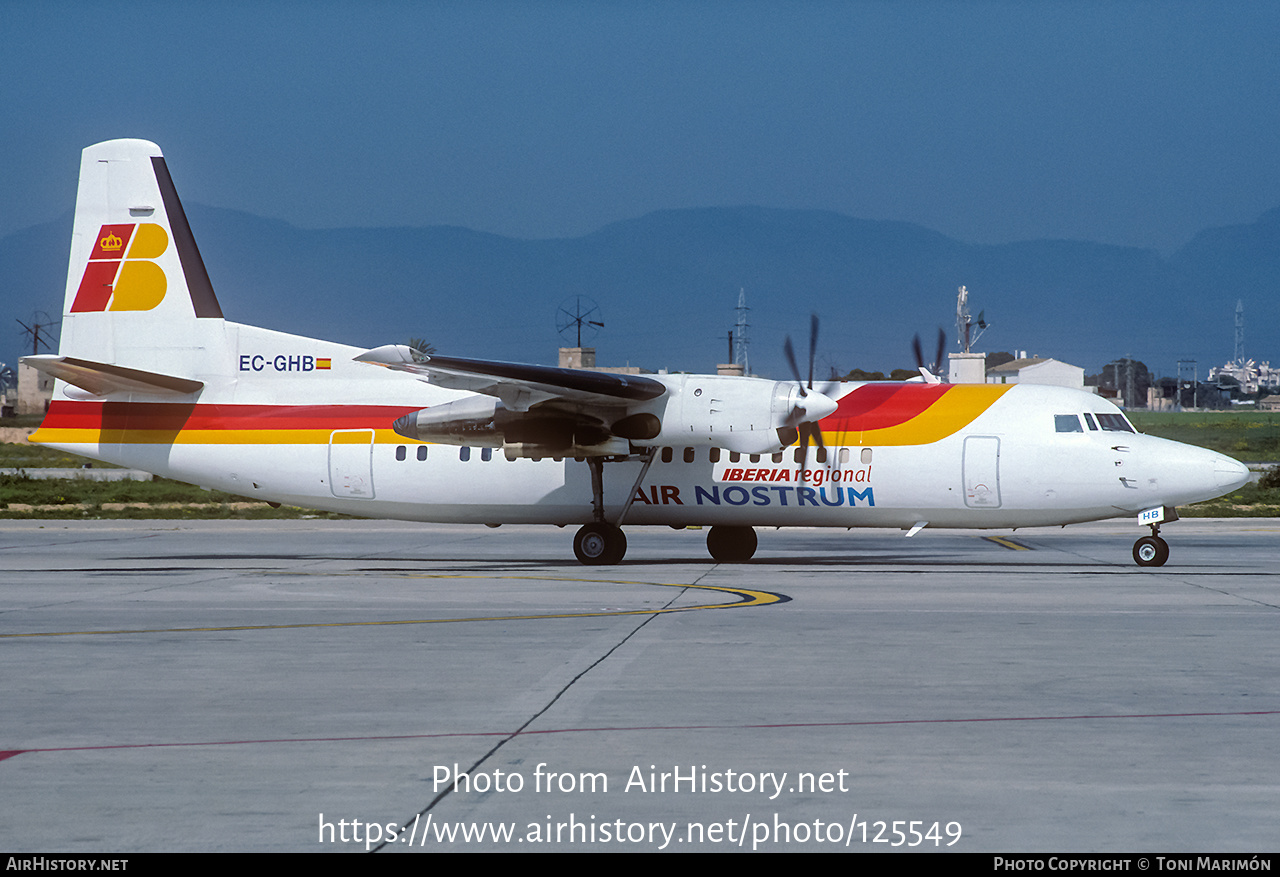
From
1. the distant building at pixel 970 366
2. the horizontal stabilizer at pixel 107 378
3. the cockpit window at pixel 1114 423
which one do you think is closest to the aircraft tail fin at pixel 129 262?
the horizontal stabilizer at pixel 107 378

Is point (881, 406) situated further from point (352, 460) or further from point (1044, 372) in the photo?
point (1044, 372)

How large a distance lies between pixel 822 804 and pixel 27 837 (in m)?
4.10

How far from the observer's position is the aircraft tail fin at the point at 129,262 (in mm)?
25422

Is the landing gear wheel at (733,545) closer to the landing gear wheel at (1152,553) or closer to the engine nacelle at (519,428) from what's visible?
the engine nacelle at (519,428)

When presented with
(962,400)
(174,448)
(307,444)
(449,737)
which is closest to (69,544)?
(174,448)

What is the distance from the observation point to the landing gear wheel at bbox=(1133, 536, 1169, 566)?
21938 mm

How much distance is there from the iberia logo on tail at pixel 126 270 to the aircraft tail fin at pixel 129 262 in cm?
2

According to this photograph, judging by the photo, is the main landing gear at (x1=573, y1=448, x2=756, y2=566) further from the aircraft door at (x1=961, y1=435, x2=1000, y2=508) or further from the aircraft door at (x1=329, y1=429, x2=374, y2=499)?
the aircraft door at (x1=961, y1=435, x2=1000, y2=508)

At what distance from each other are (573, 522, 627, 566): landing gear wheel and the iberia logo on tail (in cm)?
1006

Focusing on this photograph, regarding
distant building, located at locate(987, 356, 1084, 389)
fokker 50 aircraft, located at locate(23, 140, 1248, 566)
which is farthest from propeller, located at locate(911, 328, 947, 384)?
distant building, located at locate(987, 356, 1084, 389)

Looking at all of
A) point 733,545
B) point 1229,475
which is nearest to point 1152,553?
point 1229,475

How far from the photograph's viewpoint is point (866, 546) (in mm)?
28672

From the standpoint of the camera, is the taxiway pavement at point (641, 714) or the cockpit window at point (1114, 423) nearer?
the taxiway pavement at point (641, 714)
